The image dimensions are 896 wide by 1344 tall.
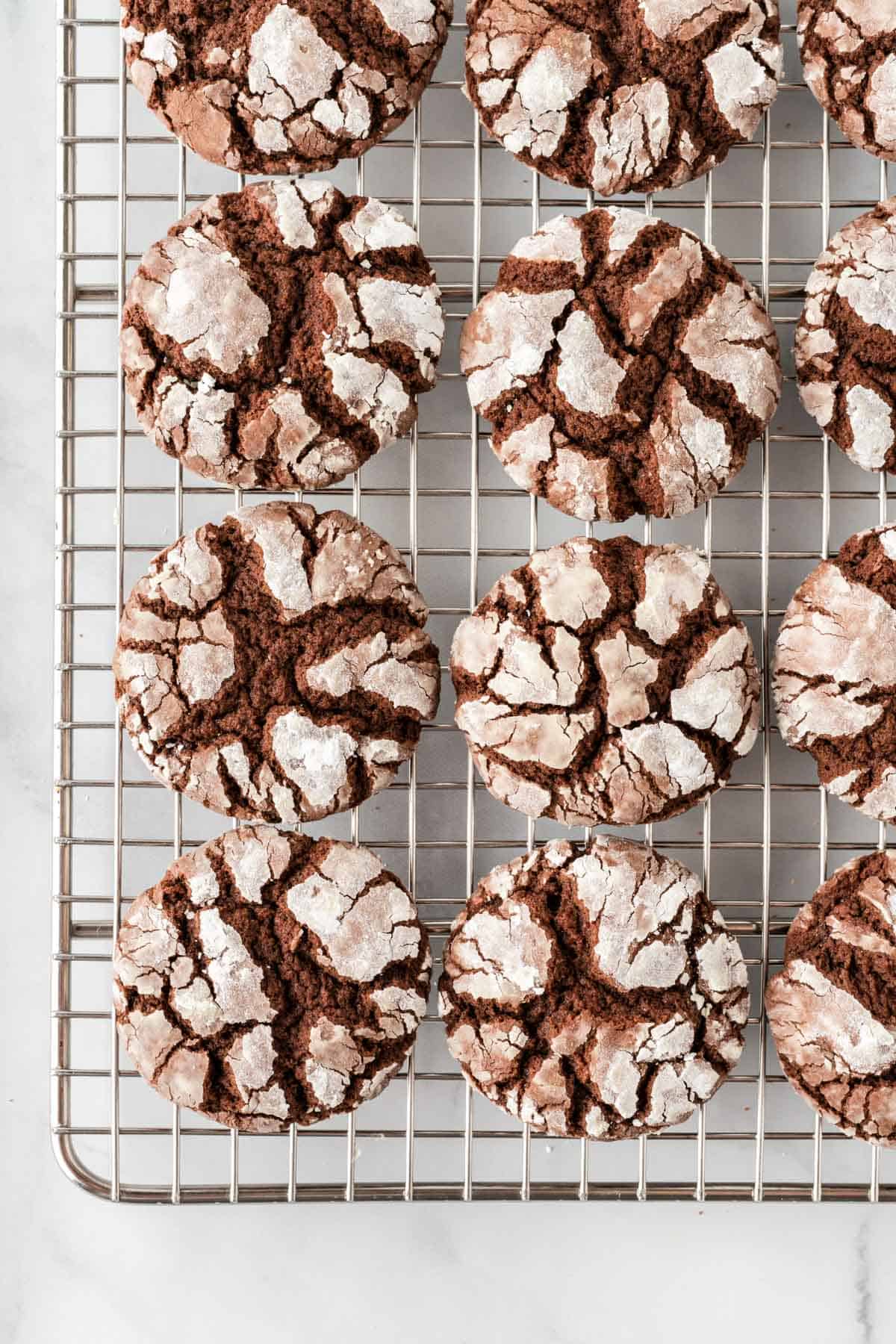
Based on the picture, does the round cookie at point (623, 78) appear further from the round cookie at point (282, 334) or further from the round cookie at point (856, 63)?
the round cookie at point (282, 334)

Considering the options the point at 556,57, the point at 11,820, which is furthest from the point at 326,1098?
the point at 556,57

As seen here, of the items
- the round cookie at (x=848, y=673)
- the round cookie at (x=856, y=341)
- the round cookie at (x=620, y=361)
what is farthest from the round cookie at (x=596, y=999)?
the round cookie at (x=856, y=341)

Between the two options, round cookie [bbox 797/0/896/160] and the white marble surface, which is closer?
round cookie [bbox 797/0/896/160]

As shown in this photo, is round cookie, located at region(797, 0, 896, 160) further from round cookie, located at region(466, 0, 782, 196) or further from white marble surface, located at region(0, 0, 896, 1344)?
white marble surface, located at region(0, 0, 896, 1344)

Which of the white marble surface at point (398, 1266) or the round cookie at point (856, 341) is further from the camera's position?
the white marble surface at point (398, 1266)

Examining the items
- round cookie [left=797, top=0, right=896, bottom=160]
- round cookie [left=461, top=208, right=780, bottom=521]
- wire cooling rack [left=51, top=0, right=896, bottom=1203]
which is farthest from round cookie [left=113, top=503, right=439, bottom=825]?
round cookie [left=797, top=0, right=896, bottom=160]

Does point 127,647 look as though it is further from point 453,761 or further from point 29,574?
point 453,761
